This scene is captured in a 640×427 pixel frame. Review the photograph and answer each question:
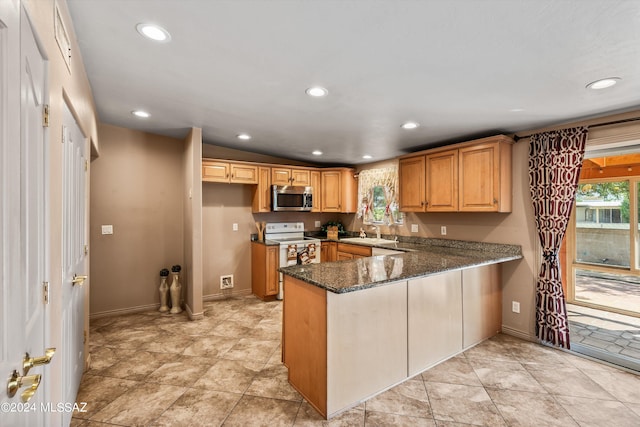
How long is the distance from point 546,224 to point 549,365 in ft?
4.35

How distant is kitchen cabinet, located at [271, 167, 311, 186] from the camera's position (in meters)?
4.78

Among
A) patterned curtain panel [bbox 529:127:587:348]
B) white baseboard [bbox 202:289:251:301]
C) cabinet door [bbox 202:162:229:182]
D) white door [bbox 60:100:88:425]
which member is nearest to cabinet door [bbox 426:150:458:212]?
patterned curtain panel [bbox 529:127:587:348]

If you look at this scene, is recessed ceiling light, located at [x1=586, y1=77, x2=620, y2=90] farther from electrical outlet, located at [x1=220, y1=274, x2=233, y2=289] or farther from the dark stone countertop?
electrical outlet, located at [x1=220, y1=274, x2=233, y2=289]

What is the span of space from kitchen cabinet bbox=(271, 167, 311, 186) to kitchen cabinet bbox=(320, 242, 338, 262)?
3.67ft

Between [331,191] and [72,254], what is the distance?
13.1ft

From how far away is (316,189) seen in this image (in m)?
5.27

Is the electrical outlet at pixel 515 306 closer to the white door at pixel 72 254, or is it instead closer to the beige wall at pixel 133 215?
the white door at pixel 72 254

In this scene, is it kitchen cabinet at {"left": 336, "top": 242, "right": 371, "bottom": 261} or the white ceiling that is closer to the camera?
the white ceiling

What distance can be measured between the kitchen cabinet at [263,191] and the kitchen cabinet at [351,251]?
1.33 m

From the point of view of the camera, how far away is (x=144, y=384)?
2346 millimetres

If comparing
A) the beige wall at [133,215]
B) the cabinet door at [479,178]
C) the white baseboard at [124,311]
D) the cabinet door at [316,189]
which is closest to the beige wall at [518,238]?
the cabinet door at [479,178]

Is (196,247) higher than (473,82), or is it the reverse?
(473,82)

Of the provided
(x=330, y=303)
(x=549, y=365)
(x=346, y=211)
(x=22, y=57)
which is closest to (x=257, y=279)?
(x=346, y=211)

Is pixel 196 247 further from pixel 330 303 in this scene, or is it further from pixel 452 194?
pixel 452 194
